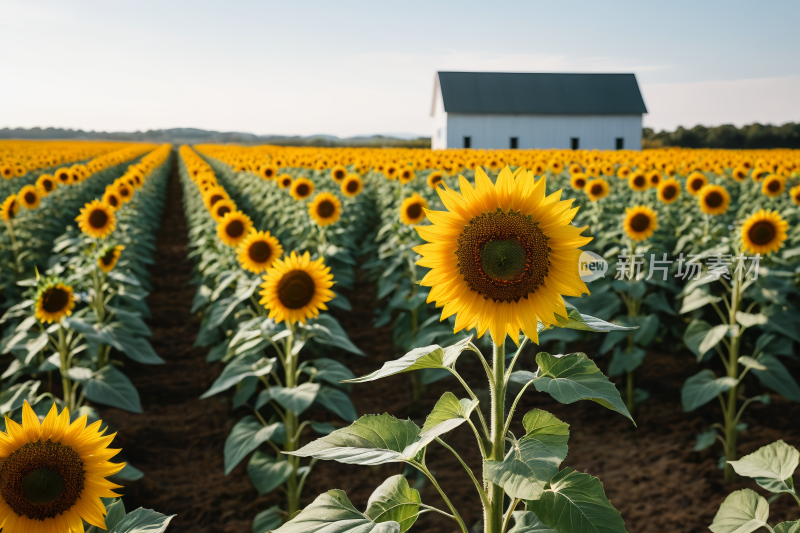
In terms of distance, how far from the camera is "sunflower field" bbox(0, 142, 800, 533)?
1587mm

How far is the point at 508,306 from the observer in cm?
161

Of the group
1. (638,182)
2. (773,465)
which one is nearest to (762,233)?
(773,465)

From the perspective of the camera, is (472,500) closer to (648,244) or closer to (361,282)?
(648,244)

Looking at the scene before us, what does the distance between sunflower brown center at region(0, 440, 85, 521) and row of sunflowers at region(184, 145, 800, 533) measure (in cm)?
68

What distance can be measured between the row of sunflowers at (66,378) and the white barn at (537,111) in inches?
1435

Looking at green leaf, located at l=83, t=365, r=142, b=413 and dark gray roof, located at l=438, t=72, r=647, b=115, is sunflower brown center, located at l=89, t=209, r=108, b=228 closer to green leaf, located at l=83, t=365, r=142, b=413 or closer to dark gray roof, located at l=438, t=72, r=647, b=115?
green leaf, located at l=83, t=365, r=142, b=413

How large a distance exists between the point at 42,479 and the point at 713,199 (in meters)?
7.20

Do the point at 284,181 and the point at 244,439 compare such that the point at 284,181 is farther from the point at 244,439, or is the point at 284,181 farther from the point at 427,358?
the point at 427,358

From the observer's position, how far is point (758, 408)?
17.7ft

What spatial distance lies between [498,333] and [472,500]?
Result: 9.92 ft

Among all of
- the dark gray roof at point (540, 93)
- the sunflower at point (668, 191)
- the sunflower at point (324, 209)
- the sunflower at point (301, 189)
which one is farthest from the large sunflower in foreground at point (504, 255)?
the dark gray roof at point (540, 93)

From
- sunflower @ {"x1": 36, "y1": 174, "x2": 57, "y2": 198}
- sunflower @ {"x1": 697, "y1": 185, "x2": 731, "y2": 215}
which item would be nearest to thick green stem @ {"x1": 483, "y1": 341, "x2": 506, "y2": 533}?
sunflower @ {"x1": 697, "y1": 185, "x2": 731, "y2": 215}

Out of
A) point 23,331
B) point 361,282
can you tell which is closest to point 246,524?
point 23,331

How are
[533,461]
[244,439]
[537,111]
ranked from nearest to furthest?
[533,461], [244,439], [537,111]
